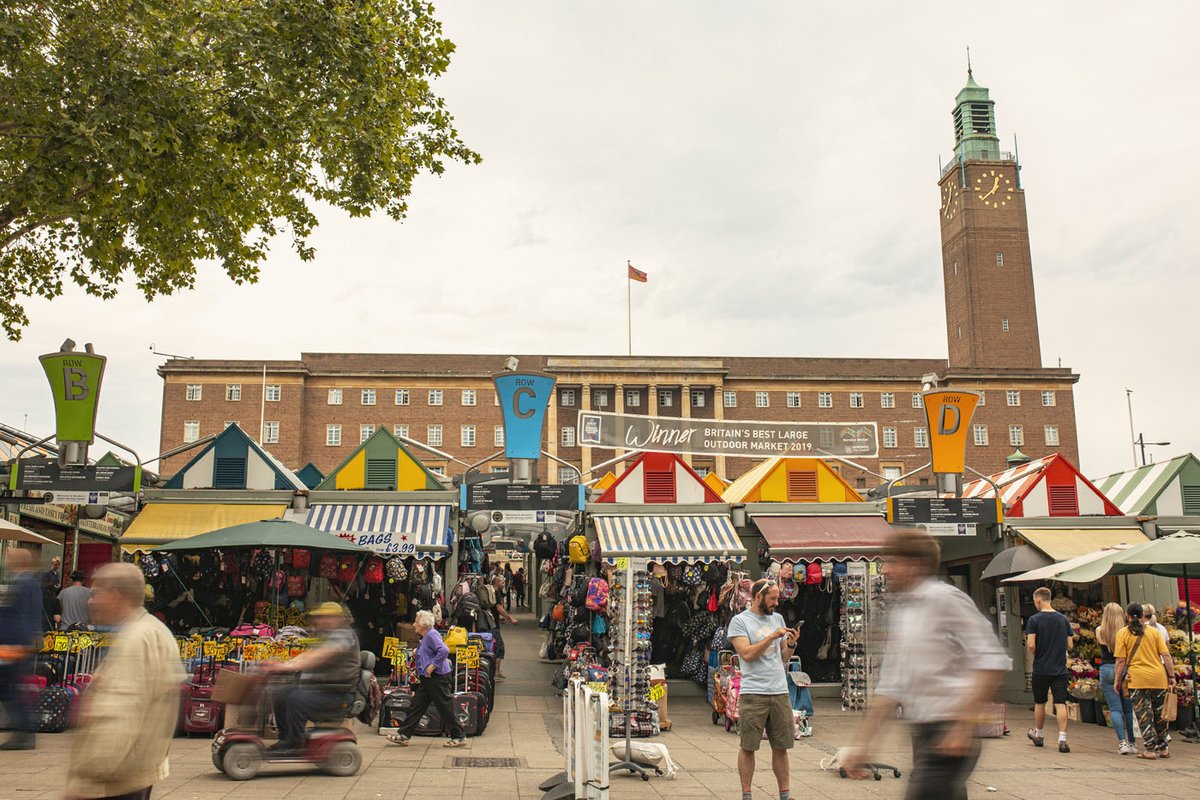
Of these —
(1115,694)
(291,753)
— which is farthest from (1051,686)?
(291,753)

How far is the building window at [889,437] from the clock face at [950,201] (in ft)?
60.0

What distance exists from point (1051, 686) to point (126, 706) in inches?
432

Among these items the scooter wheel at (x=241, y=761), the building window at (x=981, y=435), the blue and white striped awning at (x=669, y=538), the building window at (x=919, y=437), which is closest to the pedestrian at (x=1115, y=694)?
the blue and white striped awning at (x=669, y=538)

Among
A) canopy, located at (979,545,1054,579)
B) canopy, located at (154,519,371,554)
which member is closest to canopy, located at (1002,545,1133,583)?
canopy, located at (979,545,1054,579)

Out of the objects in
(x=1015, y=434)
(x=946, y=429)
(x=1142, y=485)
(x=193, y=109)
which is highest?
(x=1015, y=434)

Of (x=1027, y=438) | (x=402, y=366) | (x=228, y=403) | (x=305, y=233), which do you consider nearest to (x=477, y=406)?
(x=402, y=366)

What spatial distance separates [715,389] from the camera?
3187 inches

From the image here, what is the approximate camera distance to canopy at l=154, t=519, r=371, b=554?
13797mm

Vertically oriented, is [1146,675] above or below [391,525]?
below

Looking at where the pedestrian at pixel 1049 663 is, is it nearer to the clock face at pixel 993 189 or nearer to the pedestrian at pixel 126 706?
the pedestrian at pixel 126 706

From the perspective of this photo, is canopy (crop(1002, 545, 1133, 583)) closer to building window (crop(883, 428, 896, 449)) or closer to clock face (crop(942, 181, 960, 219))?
building window (crop(883, 428, 896, 449))

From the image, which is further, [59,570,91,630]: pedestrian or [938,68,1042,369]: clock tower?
[938,68,1042,369]: clock tower

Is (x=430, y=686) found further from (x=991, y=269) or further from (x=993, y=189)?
(x=993, y=189)

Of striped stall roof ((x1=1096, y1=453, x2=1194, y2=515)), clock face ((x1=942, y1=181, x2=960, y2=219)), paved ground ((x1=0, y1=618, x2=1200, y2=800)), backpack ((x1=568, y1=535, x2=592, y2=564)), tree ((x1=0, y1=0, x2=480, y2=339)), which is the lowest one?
paved ground ((x1=0, y1=618, x2=1200, y2=800))
